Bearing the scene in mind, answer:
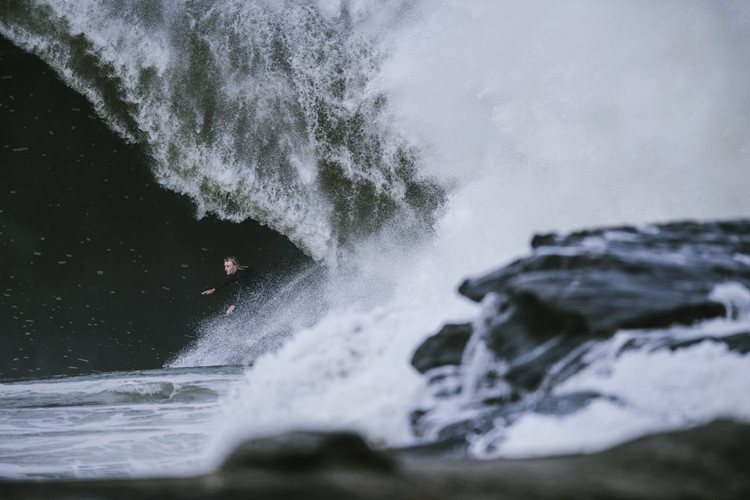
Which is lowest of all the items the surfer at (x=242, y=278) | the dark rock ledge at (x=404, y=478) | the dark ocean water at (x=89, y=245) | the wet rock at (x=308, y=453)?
the dark rock ledge at (x=404, y=478)

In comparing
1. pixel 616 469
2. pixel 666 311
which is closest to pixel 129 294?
pixel 666 311

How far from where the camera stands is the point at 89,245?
31.0 ft

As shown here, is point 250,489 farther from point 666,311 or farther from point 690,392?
point 666,311

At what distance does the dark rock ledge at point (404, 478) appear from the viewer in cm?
83

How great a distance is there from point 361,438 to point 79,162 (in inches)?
373

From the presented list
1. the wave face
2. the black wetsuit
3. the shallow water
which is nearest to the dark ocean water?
the wave face

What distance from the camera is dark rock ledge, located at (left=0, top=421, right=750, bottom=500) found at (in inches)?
32.8

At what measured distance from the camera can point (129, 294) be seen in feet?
31.4

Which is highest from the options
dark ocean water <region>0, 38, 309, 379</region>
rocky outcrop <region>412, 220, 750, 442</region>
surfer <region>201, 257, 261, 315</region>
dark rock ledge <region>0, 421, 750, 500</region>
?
dark ocean water <region>0, 38, 309, 379</region>

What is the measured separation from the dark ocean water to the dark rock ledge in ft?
27.3

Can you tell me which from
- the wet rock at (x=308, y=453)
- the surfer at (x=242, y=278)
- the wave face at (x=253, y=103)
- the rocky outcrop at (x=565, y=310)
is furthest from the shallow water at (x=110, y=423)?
the wave face at (x=253, y=103)

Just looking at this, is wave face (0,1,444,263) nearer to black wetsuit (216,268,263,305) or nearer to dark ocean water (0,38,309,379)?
dark ocean water (0,38,309,379)

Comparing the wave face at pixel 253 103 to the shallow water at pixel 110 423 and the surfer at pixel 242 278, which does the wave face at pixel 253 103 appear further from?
the shallow water at pixel 110 423

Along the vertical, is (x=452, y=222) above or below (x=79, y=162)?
below
